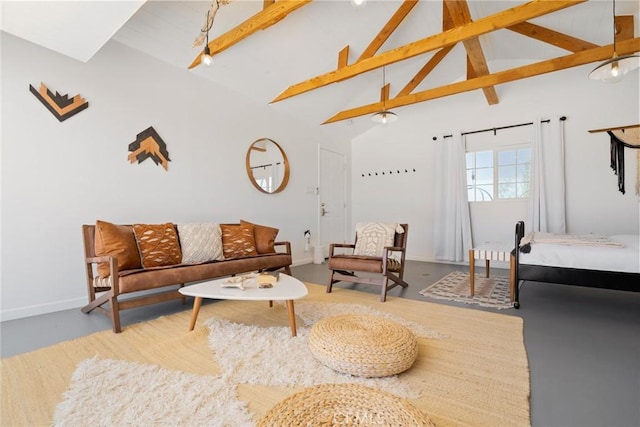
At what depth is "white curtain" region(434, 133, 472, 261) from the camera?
512 centimetres

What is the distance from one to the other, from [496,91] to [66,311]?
21.5 ft

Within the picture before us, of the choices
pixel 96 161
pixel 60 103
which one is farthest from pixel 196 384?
pixel 60 103

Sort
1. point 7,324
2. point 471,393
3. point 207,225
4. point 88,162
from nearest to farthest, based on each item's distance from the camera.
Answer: point 471,393 → point 7,324 → point 88,162 → point 207,225

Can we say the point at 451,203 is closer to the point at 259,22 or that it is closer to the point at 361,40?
the point at 361,40

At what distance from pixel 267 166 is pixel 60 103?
2.56 metres

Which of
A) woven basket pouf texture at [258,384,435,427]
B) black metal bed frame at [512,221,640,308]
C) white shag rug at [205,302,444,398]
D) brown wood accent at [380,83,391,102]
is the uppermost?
brown wood accent at [380,83,391,102]

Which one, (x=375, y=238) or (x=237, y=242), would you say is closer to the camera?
(x=237, y=242)

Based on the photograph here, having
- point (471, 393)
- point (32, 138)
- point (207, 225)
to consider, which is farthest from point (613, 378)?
point (32, 138)

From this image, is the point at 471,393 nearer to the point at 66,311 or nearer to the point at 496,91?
the point at 66,311

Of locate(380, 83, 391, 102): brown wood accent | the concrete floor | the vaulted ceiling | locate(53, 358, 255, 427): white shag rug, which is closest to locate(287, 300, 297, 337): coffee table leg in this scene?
locate(53, 358, 255, 427): white shag rug

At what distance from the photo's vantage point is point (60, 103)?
8.91 feet

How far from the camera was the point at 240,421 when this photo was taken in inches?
48.3

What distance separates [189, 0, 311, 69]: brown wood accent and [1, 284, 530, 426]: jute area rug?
9.39ft

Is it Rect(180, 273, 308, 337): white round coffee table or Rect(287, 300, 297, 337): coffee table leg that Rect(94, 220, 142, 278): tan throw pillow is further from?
Rect(287, 300, 297, 337): coffee table leg
